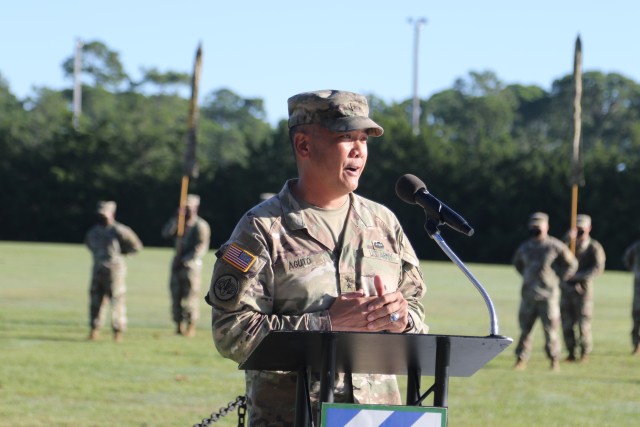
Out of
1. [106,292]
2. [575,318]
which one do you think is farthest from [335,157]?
[106,292]

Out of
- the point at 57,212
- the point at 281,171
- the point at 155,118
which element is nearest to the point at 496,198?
the point at 281,171

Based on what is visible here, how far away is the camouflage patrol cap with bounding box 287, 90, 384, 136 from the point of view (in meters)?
4.58

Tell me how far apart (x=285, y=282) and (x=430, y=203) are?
0.61 m

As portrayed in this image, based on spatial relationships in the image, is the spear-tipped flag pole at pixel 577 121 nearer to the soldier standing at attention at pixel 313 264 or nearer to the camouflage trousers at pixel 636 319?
the camouflage trousers at pixel 636 319

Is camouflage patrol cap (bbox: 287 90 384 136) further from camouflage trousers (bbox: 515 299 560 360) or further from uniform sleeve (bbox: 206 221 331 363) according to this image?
camouflage trousers (bbox: 515 299 560 360)

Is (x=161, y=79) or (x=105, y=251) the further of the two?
(x=161, y=79)

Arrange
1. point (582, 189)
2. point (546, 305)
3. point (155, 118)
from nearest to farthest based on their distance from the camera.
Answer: point (546, 305) → point (582, 189) → point (155, 118)

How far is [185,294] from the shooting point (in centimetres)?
2055

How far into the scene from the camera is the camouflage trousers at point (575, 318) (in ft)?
59.9

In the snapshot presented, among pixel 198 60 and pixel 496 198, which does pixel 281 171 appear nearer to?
pixel 496 198

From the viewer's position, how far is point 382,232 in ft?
15.8

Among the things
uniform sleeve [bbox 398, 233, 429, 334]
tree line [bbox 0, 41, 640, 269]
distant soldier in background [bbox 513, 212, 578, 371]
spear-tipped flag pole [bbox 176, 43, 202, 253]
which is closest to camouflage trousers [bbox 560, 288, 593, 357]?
distant soldier in background [bbox 513, 212, 578, 371]

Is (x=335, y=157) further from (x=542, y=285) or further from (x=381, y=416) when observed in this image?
(x=542, y=285)

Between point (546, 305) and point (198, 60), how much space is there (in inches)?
349
